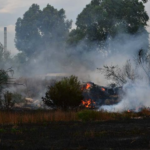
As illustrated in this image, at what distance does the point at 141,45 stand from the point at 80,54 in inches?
346

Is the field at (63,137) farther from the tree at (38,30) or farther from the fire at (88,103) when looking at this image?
the tree at (38,30)

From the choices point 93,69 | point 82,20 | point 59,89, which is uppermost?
point 82,20

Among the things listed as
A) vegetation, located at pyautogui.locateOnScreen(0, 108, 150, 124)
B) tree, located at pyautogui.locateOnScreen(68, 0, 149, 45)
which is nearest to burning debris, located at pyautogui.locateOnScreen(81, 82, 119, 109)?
vegetation, located at pyautogui.locateOnScreen(0, 108, 150, 124)

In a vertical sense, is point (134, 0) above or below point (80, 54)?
above

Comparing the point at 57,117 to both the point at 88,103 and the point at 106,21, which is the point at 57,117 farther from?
the point at 106,21

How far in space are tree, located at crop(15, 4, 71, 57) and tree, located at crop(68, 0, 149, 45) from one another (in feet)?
45.4

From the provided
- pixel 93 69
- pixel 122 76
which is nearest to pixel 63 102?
pixel 122 76

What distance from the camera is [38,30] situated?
195 ft

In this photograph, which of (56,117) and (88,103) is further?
(88,103)

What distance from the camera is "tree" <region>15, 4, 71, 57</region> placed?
5853 centimetres

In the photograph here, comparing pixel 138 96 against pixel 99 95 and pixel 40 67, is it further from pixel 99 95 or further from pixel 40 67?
pixel 40 67

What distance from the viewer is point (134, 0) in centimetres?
4441

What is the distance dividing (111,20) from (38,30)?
18.2 meters

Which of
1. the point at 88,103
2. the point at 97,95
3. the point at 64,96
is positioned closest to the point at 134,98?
the point at 88,103
